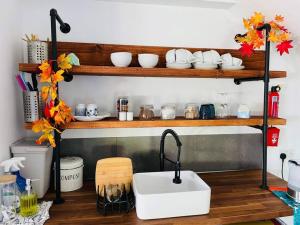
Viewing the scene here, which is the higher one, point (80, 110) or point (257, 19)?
point (257, 19)

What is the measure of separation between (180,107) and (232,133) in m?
0.47

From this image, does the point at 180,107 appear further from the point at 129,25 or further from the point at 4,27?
the point at 4,27

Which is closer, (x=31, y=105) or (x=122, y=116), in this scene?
(x=31, y=105)

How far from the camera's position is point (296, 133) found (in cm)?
191

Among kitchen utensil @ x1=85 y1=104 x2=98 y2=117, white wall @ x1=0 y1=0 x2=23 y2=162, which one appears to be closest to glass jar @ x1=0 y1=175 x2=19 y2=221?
white wall @ x1=0 y1=0 x2=23 y2=162

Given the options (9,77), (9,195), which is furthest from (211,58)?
(9,195)

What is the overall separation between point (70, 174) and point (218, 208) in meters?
0.88

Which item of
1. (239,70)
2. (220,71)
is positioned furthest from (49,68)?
(239,70)

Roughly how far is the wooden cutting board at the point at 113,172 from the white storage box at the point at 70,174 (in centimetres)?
17

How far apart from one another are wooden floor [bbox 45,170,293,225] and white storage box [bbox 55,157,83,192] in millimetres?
46

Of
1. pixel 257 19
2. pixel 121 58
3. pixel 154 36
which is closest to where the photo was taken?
pixel 121 58

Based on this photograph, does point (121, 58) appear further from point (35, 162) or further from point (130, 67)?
point (35, 162)

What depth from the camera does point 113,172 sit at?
1361 millimetres

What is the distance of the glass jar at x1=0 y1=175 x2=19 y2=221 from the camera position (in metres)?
1.08
